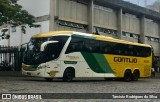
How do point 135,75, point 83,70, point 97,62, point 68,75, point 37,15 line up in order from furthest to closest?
1. point 37,15
2. point 135,75
3. point 97,62
4. point 83,70
5. point 68,75

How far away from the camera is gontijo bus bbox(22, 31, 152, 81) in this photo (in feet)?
75.6

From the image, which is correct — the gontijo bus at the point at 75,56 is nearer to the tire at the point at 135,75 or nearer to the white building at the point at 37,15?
the tire at the point at 135,75

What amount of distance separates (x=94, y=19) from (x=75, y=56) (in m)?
20.4

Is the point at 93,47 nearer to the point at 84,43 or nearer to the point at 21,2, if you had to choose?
the point at 84,43

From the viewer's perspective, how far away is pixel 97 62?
25.8m

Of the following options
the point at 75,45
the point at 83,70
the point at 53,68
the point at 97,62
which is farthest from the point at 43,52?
the point at 97,62

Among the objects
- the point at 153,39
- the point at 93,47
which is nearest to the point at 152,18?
the point at 153,39

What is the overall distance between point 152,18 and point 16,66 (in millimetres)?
28405

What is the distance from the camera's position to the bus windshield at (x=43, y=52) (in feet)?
75.3

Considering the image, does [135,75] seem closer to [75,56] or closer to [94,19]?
[75,56]

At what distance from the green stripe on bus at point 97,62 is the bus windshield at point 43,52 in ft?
7.14

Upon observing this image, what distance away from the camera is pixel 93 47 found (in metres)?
25.4

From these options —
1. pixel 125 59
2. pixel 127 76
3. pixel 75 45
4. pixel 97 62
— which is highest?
pixel 75 45

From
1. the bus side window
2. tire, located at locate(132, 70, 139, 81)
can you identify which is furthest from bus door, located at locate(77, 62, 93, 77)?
tire, located at locate(132, 70, 139, 81)
